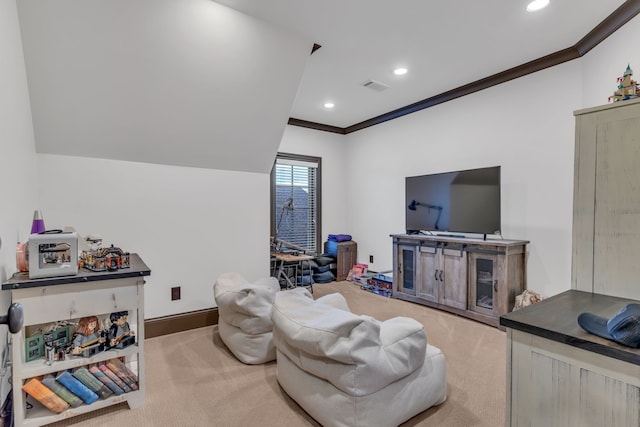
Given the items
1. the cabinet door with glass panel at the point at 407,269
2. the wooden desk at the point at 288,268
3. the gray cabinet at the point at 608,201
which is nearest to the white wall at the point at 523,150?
the cabinet door with glass panel at the point at 407,269

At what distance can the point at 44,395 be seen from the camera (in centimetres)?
161

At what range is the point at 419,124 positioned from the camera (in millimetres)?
4441

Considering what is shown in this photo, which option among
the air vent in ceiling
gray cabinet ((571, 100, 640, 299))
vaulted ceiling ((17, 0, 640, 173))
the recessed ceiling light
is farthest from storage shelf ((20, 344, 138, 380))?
the recessed ceiling light

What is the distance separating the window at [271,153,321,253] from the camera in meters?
4.98

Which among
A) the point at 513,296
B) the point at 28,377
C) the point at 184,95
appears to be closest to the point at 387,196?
the point at 513,296

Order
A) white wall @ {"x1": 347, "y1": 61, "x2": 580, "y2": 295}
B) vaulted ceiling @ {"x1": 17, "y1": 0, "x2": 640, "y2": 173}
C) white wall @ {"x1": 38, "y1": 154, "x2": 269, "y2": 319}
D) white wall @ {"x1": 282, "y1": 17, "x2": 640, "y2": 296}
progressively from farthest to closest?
white wall @ {"x1": 347, "y1": 61, "x2": 580, "y2": 295}, white wall @ {"x1": 282, "y1": 17, "x2": 640, "y2": 296}, white wall @ {"x1": 38, "y1": 154, "x2": 269, "y2": 319}, vaulted ceiling @ {"x1": 17, "y1": 0, "x2": 640, "y2": 173}

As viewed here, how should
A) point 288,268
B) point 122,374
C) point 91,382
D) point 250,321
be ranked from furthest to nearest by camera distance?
point 288,268 → point 250,321 → point 122,374 → point 91,382

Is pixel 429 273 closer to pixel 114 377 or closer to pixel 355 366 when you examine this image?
pixel 355 366

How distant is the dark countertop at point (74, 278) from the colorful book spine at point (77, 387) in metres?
0.54

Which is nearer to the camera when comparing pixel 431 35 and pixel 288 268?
pixel 431 35

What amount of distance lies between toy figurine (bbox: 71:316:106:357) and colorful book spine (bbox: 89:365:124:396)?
0.11m

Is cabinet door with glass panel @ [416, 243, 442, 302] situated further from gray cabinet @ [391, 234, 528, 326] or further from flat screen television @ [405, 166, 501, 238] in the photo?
flat screen television @ [405, 166, 501, 238]

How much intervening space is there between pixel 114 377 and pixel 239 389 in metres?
0.75


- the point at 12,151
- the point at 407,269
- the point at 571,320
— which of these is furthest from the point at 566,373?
the point at 407,269
